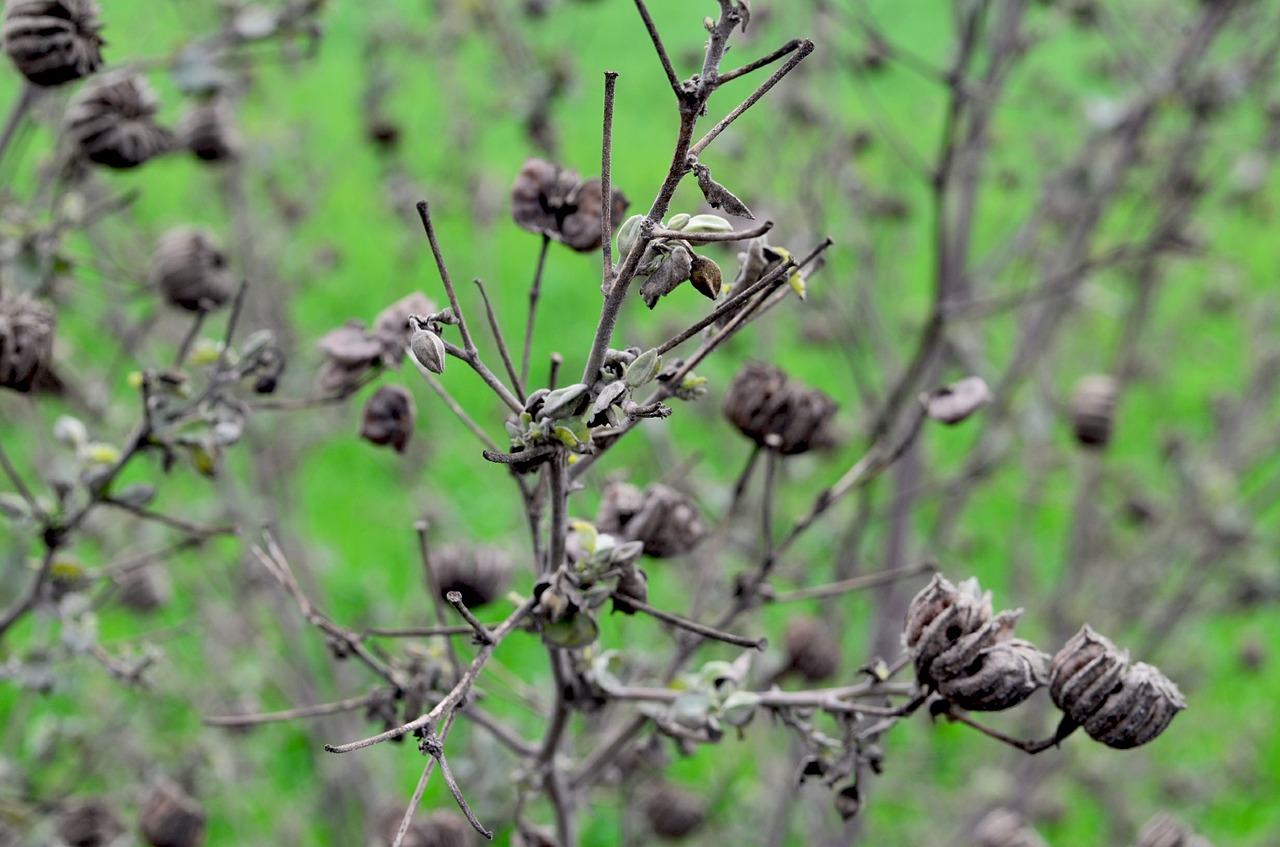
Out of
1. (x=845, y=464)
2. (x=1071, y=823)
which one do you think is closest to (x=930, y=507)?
(x=845, y=464)

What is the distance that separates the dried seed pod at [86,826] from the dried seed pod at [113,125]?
0.89 meters

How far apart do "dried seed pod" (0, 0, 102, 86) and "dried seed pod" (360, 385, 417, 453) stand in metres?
0.49

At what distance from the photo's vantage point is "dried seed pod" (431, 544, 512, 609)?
129 centimetres

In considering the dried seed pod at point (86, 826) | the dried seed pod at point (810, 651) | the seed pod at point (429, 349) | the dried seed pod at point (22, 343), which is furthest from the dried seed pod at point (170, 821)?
the seed pod at point (429, 349)

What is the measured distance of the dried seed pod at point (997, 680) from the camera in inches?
33.4

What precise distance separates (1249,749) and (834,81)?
7.88ft

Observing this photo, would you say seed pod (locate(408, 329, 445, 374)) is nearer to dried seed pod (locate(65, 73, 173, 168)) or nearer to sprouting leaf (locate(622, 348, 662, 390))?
sprouting leaf (locate(622, 348, 662, 390))

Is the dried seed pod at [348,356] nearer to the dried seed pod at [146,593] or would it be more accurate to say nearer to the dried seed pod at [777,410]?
the dried seed pod at [777,410]

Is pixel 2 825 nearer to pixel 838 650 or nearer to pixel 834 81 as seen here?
pixel 838 650

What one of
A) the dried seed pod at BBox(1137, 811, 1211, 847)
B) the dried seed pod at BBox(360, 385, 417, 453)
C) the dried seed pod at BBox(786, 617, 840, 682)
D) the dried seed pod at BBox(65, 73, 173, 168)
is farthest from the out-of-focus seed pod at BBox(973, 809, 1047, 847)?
the dried seed pod at BBox(65, 73, 173, 168)

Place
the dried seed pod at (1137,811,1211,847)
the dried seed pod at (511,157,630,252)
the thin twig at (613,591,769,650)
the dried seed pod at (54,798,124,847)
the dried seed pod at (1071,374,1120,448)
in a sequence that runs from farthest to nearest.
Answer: the dried seed pod at (1071,374,1120,448) < the dried seed pod at (54,798,124,847) < the dried seed pod at (1137,811,1211,847) < the dried seed pod at (511,157,630,252) < the thin twig at (613,591,769,650)

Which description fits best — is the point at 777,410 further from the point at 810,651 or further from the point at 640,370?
the point at 810,651

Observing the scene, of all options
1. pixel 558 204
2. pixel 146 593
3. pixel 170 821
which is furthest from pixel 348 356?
pixel 146 593

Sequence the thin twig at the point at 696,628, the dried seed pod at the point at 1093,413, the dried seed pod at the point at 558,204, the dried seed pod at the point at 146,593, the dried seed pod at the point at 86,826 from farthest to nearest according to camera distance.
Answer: the dried seed pod at the point at 146,593
the dried seed pod at the point at 1093,413
the dried seed pod at the point at 86,826
the dried seed pod at the point at 558,204
the thin twig at the point at 696,628
